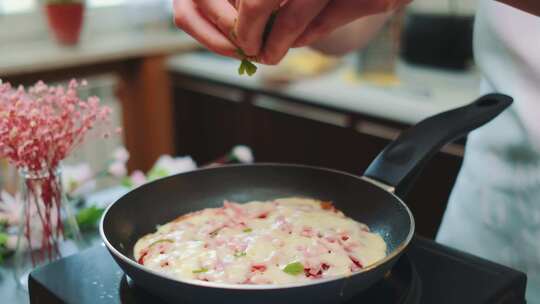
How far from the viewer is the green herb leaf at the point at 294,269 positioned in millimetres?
701

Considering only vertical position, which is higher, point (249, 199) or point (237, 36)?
point (237, 36)

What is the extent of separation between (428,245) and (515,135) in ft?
1.03

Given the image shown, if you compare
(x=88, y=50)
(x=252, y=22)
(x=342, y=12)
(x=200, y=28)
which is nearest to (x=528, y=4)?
(x=342, y=12)

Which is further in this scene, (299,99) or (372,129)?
(299,99)

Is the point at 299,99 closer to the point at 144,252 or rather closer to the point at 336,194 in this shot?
the point at 336,194

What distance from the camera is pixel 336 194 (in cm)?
94

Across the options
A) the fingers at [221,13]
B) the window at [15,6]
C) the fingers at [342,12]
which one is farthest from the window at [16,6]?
the fingers at [342,12]

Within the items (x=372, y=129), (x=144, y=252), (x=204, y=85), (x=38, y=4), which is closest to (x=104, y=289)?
(x=144, y=252)

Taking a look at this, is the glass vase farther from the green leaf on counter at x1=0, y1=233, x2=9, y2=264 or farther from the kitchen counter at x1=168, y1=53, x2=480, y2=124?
the kitchen counter at x1=168, y1=53, x2=480, y2=124

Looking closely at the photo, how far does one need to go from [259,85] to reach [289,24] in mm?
1606

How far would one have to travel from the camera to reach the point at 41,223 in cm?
90

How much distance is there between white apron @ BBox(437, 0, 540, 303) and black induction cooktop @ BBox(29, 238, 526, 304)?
267 millimetres

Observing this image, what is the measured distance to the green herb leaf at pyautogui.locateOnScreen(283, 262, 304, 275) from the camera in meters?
0.70

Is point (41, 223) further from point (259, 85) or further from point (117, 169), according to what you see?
point (259, 85)
